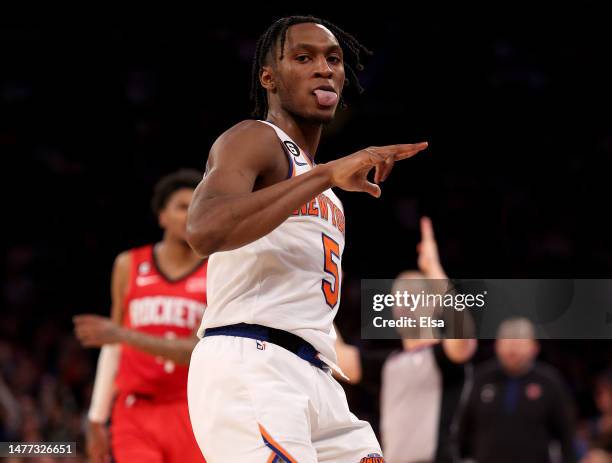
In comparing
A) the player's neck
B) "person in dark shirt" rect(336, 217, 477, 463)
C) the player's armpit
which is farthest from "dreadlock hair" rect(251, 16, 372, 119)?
"person in dark shirt" rect(336, 217, 477, 463)

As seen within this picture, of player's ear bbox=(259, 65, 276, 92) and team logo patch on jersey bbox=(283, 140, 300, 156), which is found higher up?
player's ear bbox=(259, 65, 276, 92)

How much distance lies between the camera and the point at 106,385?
5141 millimetres

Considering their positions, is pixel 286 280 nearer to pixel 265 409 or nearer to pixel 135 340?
pixel 265 409

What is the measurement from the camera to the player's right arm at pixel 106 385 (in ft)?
16.6

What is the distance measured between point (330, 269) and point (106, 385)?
2.58 m

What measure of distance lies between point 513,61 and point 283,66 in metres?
9.53

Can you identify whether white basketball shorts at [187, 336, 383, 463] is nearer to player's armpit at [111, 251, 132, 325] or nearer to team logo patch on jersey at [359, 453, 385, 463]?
team logo patch on jersey at [359, 453, 385, 463]

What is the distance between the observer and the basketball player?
8.45 feet

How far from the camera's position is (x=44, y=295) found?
1111 cm

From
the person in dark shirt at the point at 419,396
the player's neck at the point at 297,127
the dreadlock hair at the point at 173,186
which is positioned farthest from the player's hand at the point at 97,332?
the player's neck at the point at 297,127

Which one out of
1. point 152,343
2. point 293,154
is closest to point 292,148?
point 293,154

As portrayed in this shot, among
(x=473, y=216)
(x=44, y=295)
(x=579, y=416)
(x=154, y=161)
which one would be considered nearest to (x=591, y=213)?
(x=473, y=216)

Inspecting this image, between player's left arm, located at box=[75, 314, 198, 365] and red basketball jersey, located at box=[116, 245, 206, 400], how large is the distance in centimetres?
11

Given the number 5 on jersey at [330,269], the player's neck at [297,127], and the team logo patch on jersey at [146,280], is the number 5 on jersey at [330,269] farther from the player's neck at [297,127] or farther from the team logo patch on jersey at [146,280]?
the team logo patch on jersey at [146,280]
